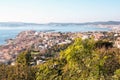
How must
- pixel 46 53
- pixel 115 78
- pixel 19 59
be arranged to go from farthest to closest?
1. pixel 46 53
2. pixel 19 59
3. pixel 115 78

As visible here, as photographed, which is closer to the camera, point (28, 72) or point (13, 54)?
point (28, 72)

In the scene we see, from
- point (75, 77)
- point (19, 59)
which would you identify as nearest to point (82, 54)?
point (75, 77)

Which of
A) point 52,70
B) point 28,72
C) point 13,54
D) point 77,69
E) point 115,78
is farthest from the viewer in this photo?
point 13,54

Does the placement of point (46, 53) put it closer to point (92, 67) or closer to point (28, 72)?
point (28, 72)

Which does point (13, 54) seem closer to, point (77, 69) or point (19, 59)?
point (19, 59)

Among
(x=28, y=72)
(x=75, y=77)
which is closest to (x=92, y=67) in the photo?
(x=75, y=77)

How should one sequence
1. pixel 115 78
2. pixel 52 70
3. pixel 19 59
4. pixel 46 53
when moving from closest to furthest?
pixel 115 78
pixel 52 70
pixel 19 59
pixel 46 53

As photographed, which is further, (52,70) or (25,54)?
(25,54)

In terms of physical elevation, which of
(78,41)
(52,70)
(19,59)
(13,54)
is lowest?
(13,54)

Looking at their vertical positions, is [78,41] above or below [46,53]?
above
